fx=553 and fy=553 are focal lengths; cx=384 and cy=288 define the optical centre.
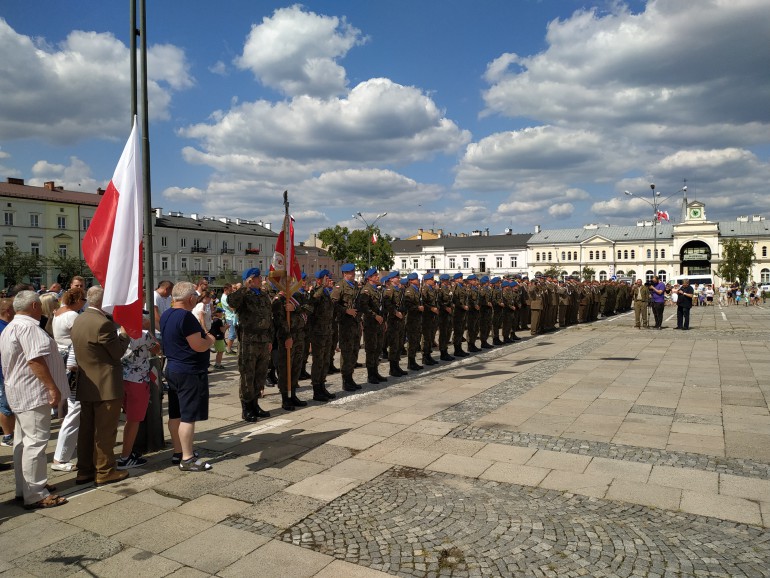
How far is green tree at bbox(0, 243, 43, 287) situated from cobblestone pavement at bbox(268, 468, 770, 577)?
187 ft

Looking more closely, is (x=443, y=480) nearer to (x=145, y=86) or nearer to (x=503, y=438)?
(x=503, y=438)

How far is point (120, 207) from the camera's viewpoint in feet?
19.4

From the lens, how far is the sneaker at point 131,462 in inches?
234

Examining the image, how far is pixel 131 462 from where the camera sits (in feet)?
19.6

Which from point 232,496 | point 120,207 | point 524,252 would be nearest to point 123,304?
point 120,207

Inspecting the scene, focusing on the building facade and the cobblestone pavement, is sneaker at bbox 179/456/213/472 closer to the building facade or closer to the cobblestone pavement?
the cobblestone pavement

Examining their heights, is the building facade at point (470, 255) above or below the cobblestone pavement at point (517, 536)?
above

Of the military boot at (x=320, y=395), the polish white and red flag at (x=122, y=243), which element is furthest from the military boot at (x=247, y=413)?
the polish white and red flag at (x=122, y=243)

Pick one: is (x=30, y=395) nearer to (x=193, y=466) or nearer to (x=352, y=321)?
(x=193, y=466)

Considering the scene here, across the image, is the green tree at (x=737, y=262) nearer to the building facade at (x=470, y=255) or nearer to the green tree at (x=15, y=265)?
the building facade at (x=470, y=255)

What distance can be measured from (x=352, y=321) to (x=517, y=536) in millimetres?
6197

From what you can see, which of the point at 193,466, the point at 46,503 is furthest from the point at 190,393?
the point at 46,503

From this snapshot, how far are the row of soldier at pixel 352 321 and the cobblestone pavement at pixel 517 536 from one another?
3.40 metres

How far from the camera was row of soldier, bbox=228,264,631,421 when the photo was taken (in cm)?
785
